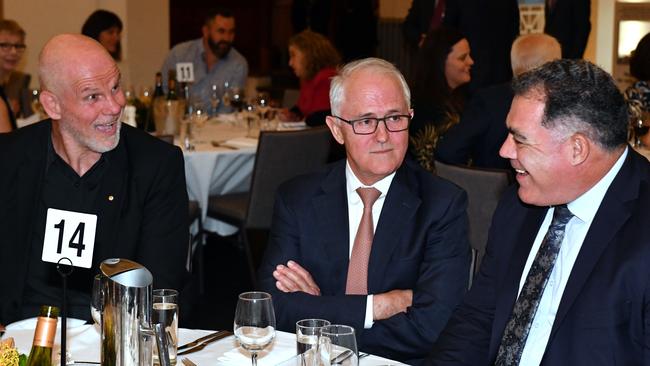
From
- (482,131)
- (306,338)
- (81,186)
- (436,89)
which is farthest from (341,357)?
(436,89)

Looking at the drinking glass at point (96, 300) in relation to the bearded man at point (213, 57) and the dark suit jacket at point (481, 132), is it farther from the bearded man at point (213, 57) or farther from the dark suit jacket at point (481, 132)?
the bearded man at point (213, 57)

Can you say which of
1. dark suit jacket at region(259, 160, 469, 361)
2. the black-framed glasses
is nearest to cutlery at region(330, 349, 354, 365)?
dark suit jacket at region(259, 160, 469, 361)

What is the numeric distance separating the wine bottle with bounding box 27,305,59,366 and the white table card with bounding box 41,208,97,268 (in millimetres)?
637

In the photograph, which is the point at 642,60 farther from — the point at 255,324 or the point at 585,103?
the point at 255,324

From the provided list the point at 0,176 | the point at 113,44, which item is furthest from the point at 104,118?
the point at 113,44

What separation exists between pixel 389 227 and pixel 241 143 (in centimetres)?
299

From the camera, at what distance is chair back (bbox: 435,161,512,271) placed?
13.8 ft

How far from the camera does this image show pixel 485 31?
7.57m

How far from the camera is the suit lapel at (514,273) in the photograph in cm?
242

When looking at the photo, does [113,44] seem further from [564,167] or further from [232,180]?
[564,167]

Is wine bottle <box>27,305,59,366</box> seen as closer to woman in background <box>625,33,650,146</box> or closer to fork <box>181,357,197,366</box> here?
fork <box>181,357,197,366</box>

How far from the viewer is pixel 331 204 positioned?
3025mm

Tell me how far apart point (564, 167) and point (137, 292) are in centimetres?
100

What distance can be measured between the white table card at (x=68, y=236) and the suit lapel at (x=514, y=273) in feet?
3.45
